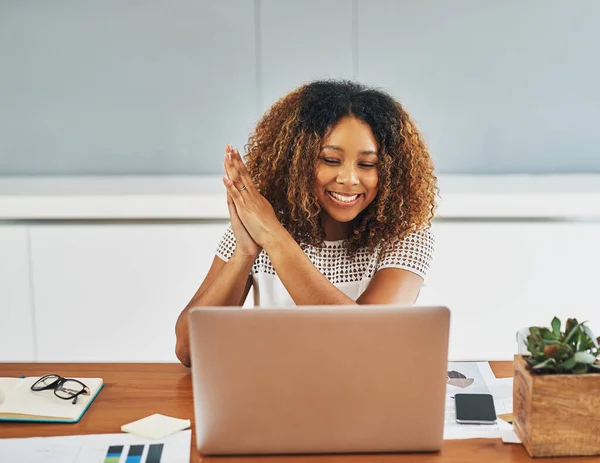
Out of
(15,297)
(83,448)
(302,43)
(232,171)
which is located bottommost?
(15,297)

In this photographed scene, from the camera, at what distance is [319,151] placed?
1949 millimetres

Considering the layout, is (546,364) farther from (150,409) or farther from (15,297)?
(15,297)

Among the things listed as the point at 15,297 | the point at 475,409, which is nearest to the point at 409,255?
the point at 475,409

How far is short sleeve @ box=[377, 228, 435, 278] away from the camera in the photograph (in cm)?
200

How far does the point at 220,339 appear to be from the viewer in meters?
1.22

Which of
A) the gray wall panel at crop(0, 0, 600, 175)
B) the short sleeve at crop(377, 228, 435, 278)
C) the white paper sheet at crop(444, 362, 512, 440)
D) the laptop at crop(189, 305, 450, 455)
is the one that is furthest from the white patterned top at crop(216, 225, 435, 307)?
the gray wall panel at crop(0, 0, 600, 175)

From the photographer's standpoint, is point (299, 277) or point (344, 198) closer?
point (299, 277)

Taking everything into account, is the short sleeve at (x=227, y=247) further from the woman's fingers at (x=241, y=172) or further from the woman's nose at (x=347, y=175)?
the woman's nose at (x=347, y=175)

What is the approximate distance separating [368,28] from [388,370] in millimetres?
2084

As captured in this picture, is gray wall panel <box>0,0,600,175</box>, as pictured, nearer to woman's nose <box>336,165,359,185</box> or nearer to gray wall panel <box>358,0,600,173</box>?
gray wall panel <box>358,0,600,173</box>

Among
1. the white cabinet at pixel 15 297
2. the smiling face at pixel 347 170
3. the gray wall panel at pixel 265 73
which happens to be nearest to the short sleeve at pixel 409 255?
the smiling face at pixel 347 170

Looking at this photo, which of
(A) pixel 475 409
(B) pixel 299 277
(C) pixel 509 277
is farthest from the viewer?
(C) pixel 509 277

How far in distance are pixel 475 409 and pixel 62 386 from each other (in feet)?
2.68

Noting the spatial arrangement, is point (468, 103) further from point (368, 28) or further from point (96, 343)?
point (96, 343)
